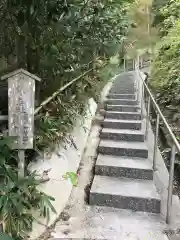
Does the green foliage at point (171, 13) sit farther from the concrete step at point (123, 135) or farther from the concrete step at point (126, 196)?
the concrete step at point (126, 196)

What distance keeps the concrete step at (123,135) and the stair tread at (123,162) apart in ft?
1.90

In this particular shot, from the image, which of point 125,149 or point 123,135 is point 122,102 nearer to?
point 123,135

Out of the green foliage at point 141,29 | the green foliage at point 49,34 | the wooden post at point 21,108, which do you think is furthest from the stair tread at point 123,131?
the green foliage at point 141,29

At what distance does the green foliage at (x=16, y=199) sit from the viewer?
2.18 metres

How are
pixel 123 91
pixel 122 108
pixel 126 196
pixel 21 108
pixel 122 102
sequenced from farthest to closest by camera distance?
pixel 123 91
pixel 122 102
pixel 122 108
pixel 126 196
pixel 21 108

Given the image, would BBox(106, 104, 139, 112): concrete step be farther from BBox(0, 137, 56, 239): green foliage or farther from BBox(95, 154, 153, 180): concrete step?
BBox(0, 137, 56, 239): green foliage

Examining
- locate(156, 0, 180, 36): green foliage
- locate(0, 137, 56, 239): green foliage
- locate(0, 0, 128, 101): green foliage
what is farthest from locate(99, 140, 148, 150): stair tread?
locate(156, 0, 180, 36): green foliage

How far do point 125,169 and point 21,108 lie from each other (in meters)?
1.79

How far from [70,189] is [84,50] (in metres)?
2.36

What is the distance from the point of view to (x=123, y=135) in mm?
4645

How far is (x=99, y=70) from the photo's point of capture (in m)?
7.10

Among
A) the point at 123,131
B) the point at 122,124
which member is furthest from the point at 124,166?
the point at 122,124

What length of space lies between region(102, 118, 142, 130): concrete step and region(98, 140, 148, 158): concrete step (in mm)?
625

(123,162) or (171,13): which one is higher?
(171,13)
